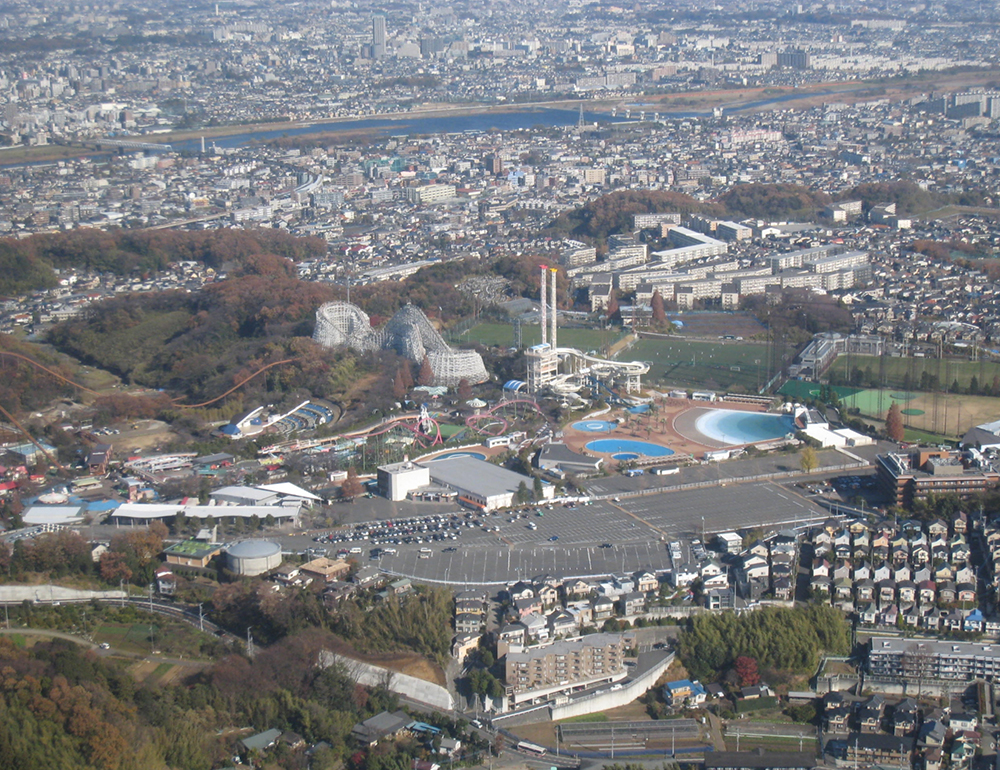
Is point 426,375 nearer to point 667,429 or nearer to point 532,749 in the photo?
point 667,429

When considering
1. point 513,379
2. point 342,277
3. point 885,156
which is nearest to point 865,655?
point 513,379

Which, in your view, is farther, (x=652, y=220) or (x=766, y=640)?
(x=652, y=220)

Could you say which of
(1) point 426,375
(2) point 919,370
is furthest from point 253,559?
(2) point 919,370

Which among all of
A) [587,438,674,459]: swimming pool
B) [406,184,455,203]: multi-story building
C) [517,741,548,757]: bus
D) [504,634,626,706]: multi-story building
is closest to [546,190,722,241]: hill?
[406,184,455,203]: multi-story building

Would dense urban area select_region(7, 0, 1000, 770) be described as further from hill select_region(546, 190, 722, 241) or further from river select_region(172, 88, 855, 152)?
river select_region(172, 88, 855, 152)

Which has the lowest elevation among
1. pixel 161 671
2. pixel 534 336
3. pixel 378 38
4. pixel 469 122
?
pixel 469 122

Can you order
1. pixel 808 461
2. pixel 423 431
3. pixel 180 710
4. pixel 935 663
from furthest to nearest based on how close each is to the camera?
pixel 423 431 < pixel 808 461 < pixel 935 663 < pixel 180 710
